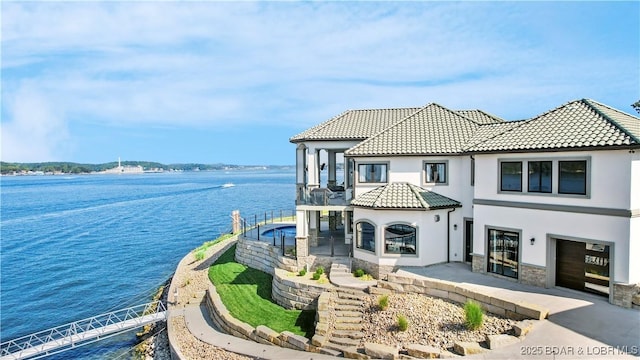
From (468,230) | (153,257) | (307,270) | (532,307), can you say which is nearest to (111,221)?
(153,257)

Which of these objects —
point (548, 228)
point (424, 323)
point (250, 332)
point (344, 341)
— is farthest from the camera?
point (250, 332)

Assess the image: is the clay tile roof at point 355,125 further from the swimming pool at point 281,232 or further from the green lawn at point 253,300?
the green lawn at point 253,300

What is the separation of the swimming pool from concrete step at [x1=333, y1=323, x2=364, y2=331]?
39.7ft

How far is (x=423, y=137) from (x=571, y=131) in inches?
284

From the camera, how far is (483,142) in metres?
17.4

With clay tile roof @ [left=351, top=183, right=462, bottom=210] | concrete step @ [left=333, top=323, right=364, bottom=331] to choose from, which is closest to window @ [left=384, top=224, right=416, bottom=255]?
clay tile roof @ [left=351, top=183, right=462, bottom=210]

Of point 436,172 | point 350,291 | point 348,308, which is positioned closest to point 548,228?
point 436,172

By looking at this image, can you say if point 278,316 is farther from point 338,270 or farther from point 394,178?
point 394,178

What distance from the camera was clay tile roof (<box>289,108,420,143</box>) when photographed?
22.8 meters

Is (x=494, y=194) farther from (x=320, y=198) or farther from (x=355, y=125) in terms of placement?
(x=355, y=125)

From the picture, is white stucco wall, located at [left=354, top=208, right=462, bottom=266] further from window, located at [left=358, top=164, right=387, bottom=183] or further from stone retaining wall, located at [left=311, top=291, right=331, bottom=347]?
stone retaining wall, located at [left=311, top=291, right=331, bottom=347]

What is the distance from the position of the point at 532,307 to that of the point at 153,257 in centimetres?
3673

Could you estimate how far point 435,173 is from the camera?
19.8m

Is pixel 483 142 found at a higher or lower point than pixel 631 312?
higher
